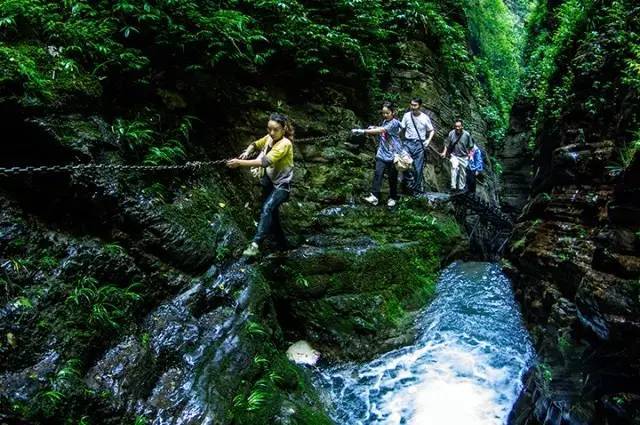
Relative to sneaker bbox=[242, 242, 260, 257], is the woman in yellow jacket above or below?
above

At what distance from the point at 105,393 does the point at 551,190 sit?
29.7ft

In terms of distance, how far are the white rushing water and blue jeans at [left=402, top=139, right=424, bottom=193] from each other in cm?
408

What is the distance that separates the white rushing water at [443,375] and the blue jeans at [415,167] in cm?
408

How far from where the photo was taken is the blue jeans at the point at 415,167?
439 inches

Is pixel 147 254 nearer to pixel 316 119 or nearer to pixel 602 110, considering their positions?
pixel 316 119

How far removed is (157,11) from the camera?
7.28m

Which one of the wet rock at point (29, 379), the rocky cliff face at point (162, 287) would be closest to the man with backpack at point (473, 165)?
the rocky cliff face at point (162, 287)

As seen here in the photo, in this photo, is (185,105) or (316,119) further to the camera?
(316,119)

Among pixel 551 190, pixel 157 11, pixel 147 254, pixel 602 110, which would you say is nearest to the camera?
pixel 147 254

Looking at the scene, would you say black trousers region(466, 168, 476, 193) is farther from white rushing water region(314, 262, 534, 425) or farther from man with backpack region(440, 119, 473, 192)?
white rushing water region(314, 262, 534, 425)

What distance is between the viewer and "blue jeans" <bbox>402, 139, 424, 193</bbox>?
36.6 ft

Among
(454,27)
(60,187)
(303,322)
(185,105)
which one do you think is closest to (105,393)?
(60,187)

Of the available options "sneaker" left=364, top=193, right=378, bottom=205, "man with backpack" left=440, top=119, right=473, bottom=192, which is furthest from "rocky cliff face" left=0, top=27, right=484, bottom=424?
"man with backpack" left=440, top=119, right=473, bottom=192

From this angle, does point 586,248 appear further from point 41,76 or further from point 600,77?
point 41,76
